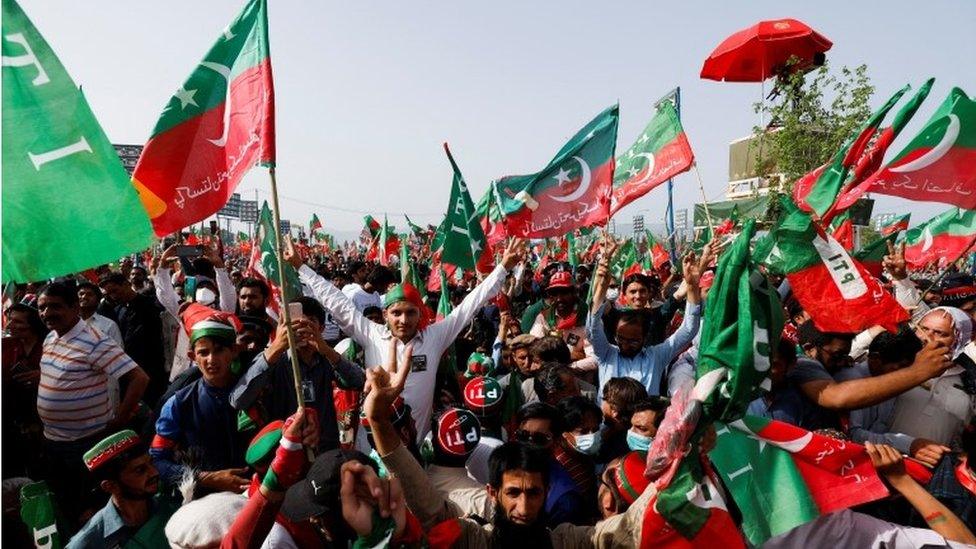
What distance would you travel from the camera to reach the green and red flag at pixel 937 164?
15.8ft

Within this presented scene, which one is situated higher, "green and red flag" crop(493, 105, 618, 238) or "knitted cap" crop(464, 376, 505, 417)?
"green and red flag" crop(493, 105, 618, 238)

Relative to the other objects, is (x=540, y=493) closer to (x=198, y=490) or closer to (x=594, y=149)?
(x=198, y=490)

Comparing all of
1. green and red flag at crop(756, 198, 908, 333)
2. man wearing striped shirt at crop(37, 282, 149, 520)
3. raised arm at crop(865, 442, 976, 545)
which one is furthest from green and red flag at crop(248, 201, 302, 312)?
raised arm at crop(865, 442, 976, 545)

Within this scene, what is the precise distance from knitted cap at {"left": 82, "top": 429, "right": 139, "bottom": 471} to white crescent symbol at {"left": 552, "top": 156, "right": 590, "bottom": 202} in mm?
4583

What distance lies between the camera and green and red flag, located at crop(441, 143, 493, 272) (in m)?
6.44

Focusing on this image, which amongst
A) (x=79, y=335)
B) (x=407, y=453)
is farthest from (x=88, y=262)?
(x=79, y=335)

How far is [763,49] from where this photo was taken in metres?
13.9

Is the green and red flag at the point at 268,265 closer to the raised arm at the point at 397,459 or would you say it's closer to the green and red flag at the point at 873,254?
the raised arm at the point at 397,459

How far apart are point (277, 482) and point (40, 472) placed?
8.32 feet

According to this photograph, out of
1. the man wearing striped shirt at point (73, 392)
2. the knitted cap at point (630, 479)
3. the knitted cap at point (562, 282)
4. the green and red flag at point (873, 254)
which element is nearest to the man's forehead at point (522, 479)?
the knitted cap at point (630, 479)

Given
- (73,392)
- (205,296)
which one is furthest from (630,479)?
(205,296)

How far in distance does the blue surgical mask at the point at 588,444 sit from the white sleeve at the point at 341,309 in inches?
68.1

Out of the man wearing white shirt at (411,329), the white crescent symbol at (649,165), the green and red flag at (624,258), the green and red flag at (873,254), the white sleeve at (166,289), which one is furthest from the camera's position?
the green and red flag at (624,258)

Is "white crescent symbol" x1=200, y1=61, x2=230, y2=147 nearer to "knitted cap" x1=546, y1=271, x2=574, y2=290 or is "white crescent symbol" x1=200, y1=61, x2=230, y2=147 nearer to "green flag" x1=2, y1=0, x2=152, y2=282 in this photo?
"green flag" x1=2, y1=0, x2=152, y2=282
